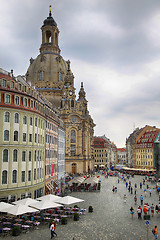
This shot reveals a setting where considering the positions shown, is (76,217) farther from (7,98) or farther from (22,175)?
(7,98)

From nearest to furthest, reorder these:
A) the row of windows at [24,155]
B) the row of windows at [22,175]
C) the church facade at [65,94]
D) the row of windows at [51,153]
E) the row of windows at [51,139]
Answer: the row of windows at [22,175]
the row of windows at [24,155]
the row of windows at [51,139]
the row of windows at [51,153]
the church facade at [65,94]

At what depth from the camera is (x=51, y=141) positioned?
5000 cm

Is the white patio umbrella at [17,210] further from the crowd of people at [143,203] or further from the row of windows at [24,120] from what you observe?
the row of windows at [24,120]

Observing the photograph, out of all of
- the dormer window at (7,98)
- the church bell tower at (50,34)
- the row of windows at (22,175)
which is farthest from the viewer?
the church bell tower at (50,34)

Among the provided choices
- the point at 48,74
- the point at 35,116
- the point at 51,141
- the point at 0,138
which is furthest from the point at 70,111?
the point at 0,138

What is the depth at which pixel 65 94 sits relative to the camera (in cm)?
10425

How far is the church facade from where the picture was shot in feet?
322

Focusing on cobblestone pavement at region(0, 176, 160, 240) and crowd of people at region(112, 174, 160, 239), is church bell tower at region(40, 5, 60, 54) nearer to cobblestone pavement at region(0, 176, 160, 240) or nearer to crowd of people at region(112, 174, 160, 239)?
crowd of people at region(112, 174, 160, 239)

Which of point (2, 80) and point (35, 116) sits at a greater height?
point (2, 80)

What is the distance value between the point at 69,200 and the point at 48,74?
89.7 m

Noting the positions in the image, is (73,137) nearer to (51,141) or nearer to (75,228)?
(51,141)

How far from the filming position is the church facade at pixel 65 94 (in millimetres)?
98250

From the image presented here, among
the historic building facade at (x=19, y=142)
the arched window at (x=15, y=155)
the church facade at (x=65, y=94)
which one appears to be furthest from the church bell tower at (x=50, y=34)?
the arched window at (x=15, y=155)

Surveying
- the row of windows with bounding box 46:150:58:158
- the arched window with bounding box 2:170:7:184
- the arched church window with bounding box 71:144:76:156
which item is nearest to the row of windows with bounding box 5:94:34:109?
the arched window with bounding box 2:170:7:184
